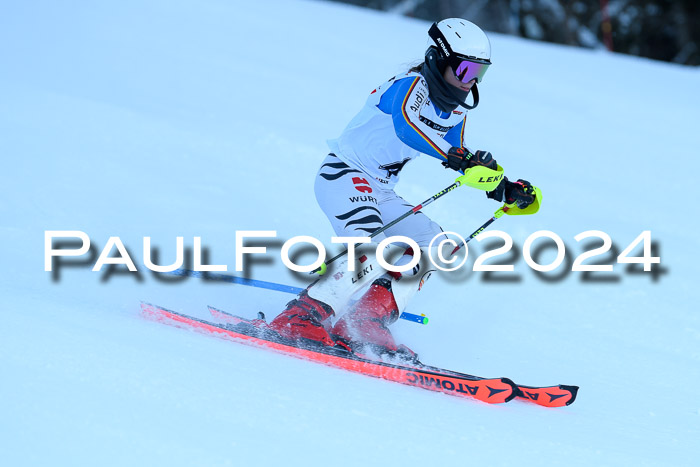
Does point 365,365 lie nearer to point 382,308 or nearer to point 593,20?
point 382,308

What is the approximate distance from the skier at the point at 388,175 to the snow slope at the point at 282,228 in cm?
42

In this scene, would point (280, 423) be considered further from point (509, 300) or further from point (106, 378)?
point (509, 300)

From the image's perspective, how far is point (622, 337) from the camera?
455 centimetres

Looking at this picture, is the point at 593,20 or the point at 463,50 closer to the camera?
the point at 463,50

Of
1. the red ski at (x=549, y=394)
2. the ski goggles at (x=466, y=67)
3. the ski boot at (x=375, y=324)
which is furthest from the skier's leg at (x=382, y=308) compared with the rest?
the ski goggles at (x=466, y=67)

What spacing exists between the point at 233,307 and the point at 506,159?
396cm

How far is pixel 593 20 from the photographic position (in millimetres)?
16109

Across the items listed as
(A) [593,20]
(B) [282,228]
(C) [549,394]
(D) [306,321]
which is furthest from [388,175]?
(A) [593,20]

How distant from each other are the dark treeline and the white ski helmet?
37.6 ft

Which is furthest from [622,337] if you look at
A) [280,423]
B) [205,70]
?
[205,70]

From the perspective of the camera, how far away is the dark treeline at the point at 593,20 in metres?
14.9

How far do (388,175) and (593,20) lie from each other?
45.6ft

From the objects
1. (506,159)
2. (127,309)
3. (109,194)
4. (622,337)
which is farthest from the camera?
(506,159)

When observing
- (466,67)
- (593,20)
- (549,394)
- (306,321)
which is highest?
(593,20)
